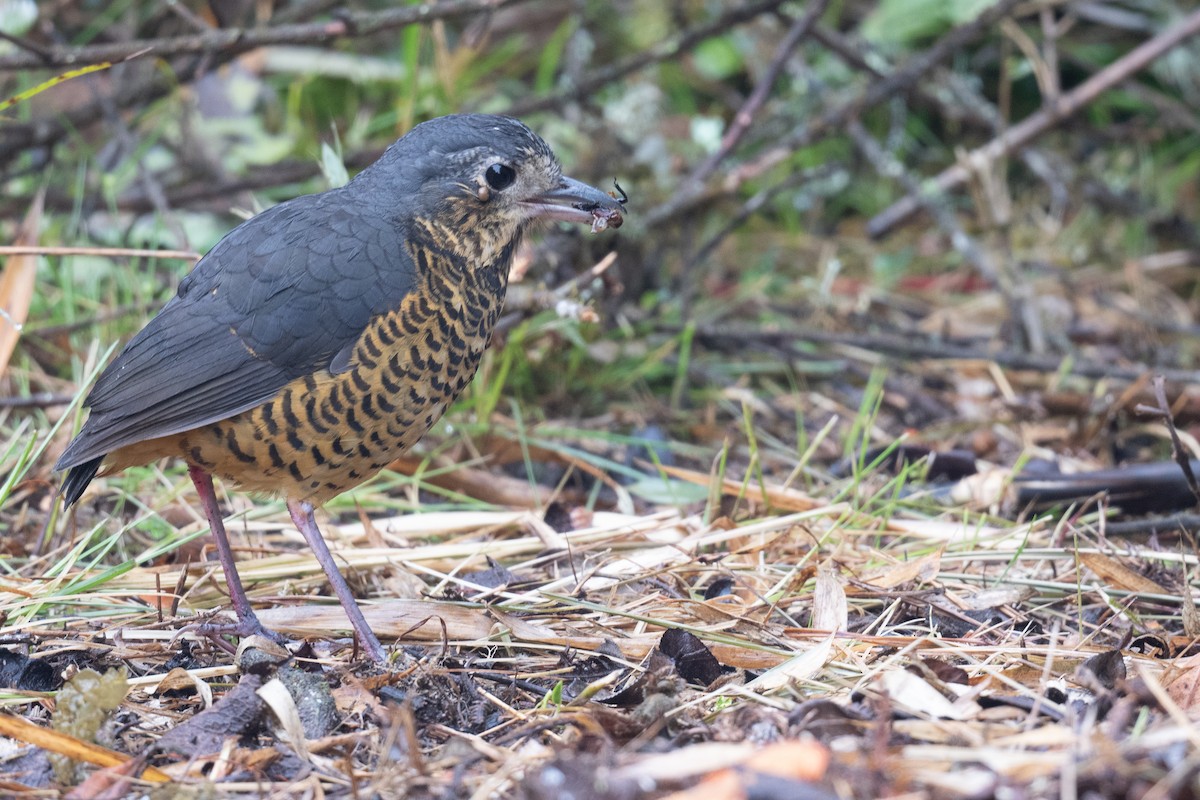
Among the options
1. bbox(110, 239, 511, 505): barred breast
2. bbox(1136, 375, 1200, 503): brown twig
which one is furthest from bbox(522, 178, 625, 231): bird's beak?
bbox(1136, 375, 1200, 503): brown twig

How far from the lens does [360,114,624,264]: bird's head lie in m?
3.23

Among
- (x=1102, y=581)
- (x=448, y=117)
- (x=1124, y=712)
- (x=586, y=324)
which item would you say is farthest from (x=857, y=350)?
(x=1124, y=712)

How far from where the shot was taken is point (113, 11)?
609cm

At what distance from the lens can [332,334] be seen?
304cm

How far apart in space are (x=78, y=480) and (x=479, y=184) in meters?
1.28

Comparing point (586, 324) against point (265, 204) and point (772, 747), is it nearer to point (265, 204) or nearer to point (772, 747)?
point (265, 204)

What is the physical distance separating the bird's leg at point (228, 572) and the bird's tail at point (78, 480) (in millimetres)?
253

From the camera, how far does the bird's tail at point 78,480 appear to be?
10.3 ft

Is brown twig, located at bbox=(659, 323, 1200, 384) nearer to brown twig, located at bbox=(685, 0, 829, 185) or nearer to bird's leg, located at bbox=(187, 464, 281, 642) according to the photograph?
brown twig, located at bbox=(685, 0, 829, 185)

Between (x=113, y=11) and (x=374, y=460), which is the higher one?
(x=113, y=11)

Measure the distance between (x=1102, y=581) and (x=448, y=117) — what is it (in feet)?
7.10

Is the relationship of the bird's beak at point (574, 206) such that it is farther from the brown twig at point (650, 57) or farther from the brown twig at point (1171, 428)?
the brown twig at point (650, 57)

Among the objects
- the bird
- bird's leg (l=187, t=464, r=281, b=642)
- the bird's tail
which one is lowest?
bird's leg (l=187, t=464, r=281, b=642)

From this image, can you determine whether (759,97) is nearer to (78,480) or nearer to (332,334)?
(332,334)
